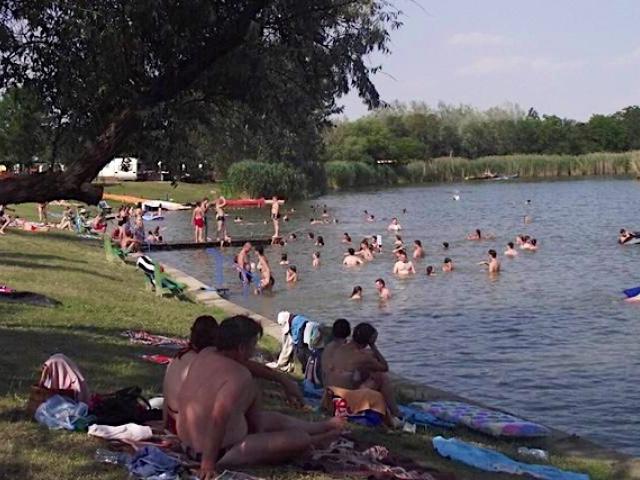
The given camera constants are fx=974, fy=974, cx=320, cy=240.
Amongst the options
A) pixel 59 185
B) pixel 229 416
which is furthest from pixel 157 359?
pixel 229 416

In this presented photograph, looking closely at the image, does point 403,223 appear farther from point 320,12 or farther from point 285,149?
point 320,12

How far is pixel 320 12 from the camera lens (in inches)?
382

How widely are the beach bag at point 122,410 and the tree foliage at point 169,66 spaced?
1639mm

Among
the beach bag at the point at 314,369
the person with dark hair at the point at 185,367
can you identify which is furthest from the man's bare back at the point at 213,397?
the beach bag at the point at 314,369

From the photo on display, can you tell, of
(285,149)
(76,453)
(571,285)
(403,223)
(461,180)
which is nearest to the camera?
(76,453)

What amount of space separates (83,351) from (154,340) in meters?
1.85

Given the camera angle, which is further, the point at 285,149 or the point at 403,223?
the point at 403,223

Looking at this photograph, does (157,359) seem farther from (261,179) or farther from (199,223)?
(261,179)

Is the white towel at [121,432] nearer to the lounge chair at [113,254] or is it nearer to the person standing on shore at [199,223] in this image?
the lounge chair at [113,254]

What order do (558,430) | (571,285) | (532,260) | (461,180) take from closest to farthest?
(558,430) < (571,285) < (532,260) < (461,180)

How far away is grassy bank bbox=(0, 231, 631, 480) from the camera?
658 centimetres

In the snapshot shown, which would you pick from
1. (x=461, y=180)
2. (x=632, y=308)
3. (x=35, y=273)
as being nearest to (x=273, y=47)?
(x=35, y=273)

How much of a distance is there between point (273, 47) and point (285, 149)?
11.4ft

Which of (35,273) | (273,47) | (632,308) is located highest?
(273,47)
